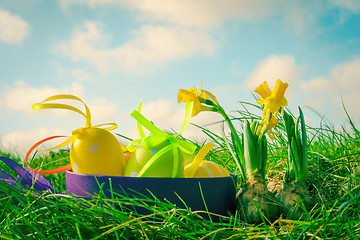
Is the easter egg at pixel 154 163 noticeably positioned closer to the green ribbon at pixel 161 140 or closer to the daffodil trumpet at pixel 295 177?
the green ribbon at pixel 161 140

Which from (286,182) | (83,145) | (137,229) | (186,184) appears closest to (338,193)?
(286,182)

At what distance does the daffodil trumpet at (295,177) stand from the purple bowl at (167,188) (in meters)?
0.18

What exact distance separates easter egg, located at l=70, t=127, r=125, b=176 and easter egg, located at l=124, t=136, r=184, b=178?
0.15 ft

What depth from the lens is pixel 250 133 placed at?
3.37ft

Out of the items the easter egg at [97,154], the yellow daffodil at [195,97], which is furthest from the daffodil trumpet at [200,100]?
the easter egg at [97,154]

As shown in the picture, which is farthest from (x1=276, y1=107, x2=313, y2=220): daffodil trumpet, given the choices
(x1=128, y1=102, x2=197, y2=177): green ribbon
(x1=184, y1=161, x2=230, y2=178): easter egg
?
(x1=128, y1=102, x2=197, y2=177): green ribbon

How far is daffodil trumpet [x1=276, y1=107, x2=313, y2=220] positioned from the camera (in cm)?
99

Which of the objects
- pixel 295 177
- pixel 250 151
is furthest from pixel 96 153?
pixel 295 177

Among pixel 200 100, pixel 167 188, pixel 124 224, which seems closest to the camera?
pixel 124 224

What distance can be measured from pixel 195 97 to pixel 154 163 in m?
0.21

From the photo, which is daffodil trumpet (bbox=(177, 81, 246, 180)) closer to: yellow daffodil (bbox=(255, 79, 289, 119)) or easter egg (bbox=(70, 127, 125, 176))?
yellow daffodil (bbox=(255, 79, 289, 119))

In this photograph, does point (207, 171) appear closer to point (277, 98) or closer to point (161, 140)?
point (161, 140)

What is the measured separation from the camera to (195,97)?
988mm

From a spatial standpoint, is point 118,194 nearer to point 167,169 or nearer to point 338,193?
point 167,169
